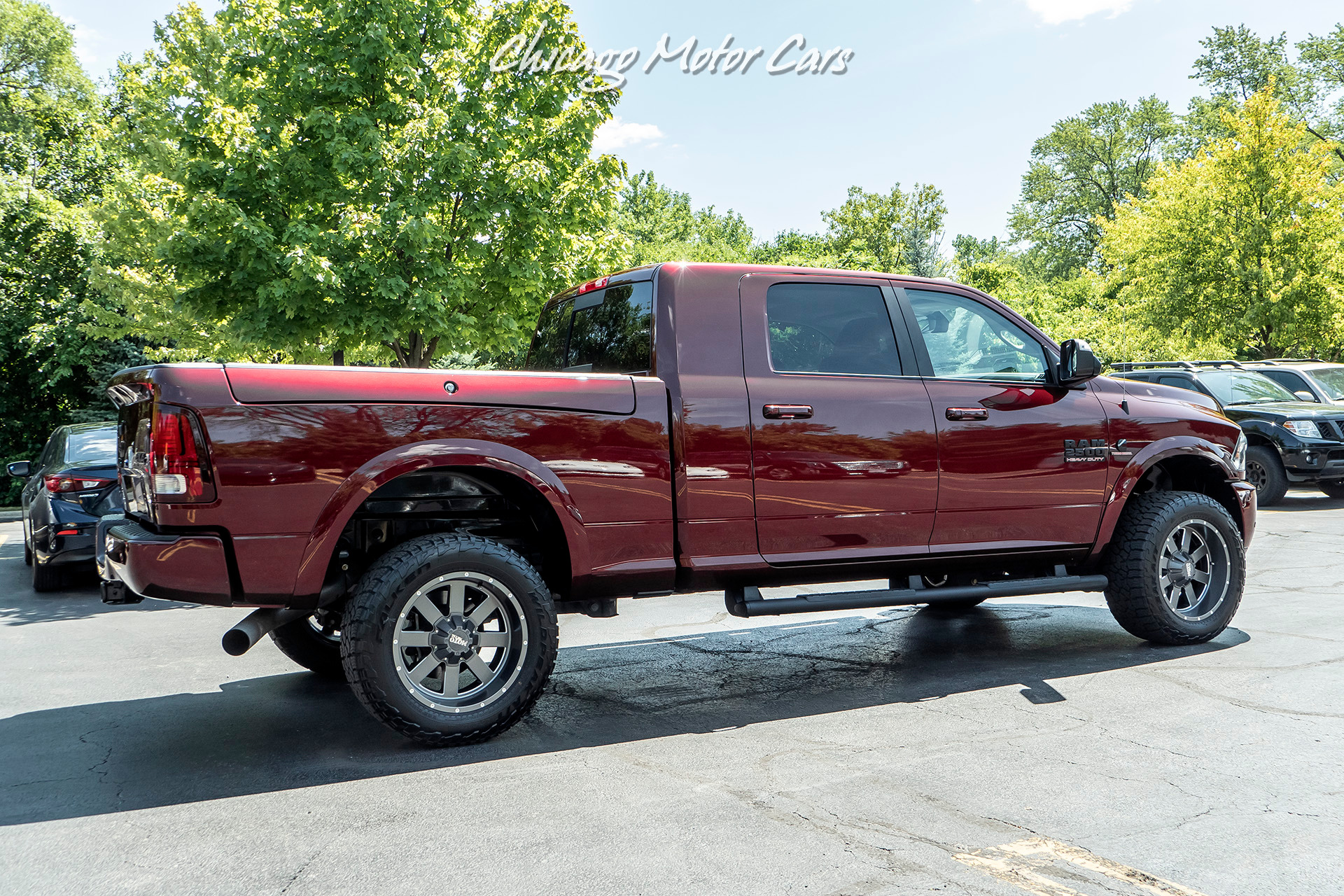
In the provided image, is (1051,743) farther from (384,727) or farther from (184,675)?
(184,675)

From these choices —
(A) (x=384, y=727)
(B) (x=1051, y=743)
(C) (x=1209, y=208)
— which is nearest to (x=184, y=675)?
(A) (x=384, y=727)

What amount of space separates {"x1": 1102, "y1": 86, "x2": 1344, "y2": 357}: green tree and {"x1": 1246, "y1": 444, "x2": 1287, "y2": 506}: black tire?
30.5 feet

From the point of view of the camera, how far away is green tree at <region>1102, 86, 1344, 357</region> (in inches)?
859

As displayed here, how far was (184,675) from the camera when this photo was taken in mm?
5871

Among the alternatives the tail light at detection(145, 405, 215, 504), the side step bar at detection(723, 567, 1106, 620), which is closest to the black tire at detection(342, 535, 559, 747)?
the tail light at detection(145, 405, 215, 504)

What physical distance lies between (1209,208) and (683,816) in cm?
2370

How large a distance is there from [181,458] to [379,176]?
8.18 meters

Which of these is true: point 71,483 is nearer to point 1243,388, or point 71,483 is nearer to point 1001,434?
point 1001,434

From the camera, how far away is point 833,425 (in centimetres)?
500

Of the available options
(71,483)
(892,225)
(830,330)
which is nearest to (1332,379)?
(830,330)

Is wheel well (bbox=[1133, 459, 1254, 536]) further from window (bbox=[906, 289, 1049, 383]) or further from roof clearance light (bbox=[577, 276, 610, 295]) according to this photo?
roof clearance light (bbox=[577, 276, 610, 295])

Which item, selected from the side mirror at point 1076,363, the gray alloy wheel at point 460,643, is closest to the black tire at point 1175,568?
the side mirror at point 1076,363

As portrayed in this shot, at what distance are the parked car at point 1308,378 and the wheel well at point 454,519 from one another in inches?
543

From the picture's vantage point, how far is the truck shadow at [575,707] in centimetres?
406
